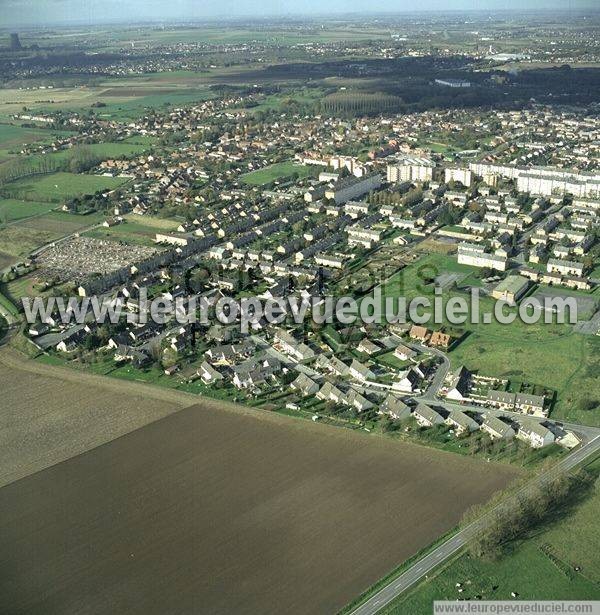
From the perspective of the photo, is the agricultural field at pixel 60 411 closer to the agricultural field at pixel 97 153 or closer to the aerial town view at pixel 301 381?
the aerial town view at pixel 301 381

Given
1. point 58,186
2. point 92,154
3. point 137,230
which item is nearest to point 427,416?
point 137,230

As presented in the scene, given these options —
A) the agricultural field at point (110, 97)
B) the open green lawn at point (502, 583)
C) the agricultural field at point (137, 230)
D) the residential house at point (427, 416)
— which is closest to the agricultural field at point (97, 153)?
the agricultural field at point (110, 97)

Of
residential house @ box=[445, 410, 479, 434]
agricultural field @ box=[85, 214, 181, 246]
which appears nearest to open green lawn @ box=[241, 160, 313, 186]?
agricultural field @ box=[85, 214, 181, 246]

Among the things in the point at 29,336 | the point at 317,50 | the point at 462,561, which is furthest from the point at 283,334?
the point at 317,50

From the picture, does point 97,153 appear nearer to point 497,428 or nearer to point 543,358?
point 543,358

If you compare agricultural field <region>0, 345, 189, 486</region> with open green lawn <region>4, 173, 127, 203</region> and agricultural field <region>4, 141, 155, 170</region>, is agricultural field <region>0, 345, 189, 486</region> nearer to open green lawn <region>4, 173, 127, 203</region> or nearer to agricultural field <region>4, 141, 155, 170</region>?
open green lawn <region>4, 173, 127, 203</region>

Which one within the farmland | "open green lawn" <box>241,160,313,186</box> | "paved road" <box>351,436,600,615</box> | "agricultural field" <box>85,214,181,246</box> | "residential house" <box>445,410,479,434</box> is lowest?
"paved road" <box>351,436,600,615</box>
